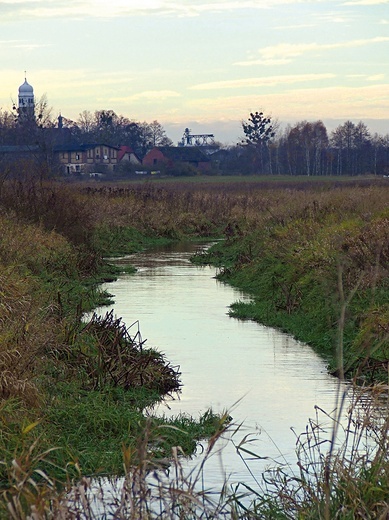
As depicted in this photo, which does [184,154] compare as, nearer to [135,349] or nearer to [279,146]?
[279,146]

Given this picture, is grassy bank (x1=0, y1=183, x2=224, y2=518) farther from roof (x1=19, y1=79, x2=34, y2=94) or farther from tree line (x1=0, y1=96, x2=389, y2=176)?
roof (x1=19, y1=79, x2=34, y2=94)

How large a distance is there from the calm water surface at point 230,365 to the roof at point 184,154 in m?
95.2

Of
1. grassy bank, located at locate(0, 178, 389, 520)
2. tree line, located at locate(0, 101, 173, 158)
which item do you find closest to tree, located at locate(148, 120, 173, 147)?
tree line, located at locate(0, 101, 173, 158)

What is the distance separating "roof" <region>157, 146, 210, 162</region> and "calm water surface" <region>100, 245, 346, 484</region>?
9524 cm

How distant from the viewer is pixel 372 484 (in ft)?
20.2

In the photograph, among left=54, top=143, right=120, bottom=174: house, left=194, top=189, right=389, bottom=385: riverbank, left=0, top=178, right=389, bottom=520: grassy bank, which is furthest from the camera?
left=54, top=143, right=120, bottom=174: house

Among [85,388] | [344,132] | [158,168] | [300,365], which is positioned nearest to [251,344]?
[300,365]

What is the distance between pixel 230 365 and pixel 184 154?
107m

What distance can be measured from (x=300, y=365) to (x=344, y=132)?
352 ft

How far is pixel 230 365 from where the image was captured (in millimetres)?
12438

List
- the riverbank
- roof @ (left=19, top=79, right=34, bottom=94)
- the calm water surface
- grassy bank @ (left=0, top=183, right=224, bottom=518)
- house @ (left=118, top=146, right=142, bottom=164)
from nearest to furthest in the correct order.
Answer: grassy bank @ (left=0, top=183, right=224, bottom=518) < the calm water surface < the riverbank < house @ (left=118, top=146, right=142, bottom=164) < roof @ (left=19, top=79, right=34, bottom=94)

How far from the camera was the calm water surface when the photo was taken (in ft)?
30.9

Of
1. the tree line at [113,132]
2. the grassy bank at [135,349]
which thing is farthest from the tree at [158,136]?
the grassy bank at [135,349]

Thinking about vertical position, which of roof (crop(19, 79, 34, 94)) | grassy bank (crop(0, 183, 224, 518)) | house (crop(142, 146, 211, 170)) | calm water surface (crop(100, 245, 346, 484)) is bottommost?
calm water surface (crop(100, 245, 346, 484))
